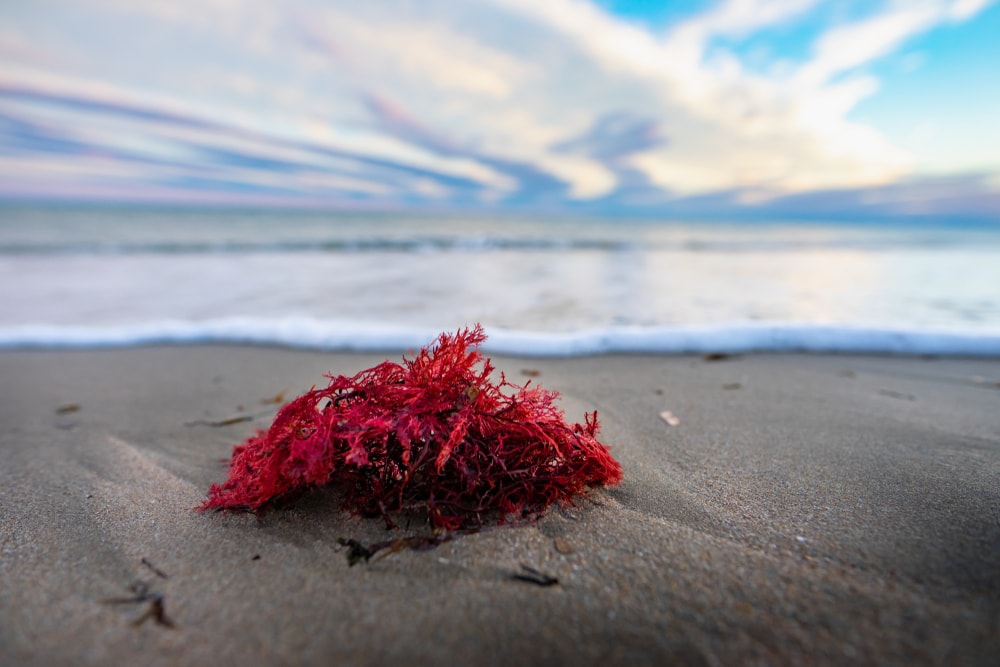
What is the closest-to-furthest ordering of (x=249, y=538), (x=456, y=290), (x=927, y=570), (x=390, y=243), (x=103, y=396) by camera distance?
(x=927, y=570)
(x=249, y=538)
(x=103, y=396)
(x=456, y=290)
(x=390, y=243)

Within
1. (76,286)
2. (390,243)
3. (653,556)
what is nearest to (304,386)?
(653,556)

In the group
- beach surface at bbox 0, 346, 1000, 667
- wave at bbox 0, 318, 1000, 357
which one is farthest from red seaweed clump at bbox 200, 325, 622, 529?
wave at bbox 0, 318, 1000, 357

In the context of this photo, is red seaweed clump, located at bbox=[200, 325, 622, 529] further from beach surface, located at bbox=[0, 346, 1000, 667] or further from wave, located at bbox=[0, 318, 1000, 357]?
wave, located at bbox=[0, 318, 1000, 357]

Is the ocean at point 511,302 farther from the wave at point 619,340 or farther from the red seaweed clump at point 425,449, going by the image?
the red seaweed clump at point 425,449

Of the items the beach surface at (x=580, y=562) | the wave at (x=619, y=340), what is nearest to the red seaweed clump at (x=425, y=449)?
the beach surface at (x=580, y=562)

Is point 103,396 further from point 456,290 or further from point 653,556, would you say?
point 456,290
